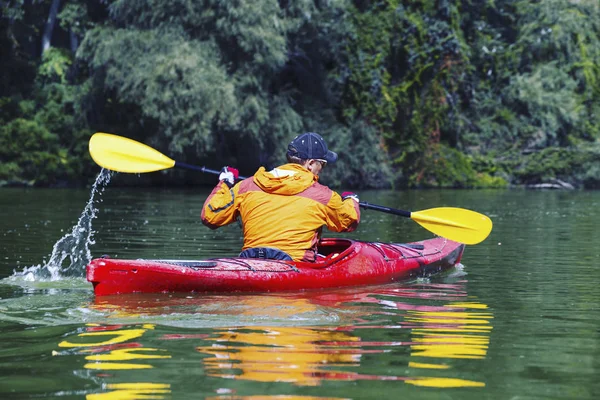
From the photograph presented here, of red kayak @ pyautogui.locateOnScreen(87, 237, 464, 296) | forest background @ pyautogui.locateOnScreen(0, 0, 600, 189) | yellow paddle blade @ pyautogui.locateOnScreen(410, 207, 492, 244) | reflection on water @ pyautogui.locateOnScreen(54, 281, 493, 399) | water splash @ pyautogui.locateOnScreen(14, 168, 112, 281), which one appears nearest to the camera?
reflection on water @ pyautogui.locateOnScreen(54, 281, 493, 399)

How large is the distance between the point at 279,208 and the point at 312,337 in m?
2.28

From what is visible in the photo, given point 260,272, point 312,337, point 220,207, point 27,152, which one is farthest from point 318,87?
point 312,337

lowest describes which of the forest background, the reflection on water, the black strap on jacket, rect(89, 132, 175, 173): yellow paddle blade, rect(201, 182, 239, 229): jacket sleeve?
the reflection on water

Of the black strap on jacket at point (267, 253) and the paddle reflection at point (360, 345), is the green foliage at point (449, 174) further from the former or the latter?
the paddle reflection at point (360, 345)

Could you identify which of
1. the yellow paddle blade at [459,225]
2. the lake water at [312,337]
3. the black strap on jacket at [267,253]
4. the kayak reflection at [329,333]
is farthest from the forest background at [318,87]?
the kayak reflection at [329,333]

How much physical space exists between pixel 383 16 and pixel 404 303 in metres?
24.0

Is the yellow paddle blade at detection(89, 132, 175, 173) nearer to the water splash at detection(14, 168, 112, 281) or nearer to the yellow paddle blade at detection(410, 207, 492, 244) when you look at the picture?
the water splash at detection(14, 168, 112, 281)

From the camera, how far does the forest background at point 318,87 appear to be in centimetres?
2548

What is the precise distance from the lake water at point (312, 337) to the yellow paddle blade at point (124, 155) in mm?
1004

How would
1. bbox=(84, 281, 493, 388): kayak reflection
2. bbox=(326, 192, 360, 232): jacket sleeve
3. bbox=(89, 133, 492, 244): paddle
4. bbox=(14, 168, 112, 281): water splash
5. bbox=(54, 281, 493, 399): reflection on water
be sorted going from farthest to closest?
bbox=(89, 133, 492, 244): paddle
bbox=(14, 168, 112, 281): water splash
bbox=(326, 192, 360, 232): jacket sleeve
bbox=(84, 281, 493, 388): kayak reflection
bbox=(54, 281, 493, 399): reflection on water

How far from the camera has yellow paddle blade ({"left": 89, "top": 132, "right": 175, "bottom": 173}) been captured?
32.0 feet

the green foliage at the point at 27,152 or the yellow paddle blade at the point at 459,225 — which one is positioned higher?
the green foliage at the point at 27,152

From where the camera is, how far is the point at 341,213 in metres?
8.22

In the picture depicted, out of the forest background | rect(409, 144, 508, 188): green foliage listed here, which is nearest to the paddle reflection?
the forest background
